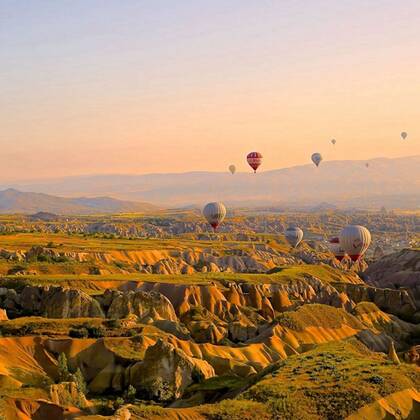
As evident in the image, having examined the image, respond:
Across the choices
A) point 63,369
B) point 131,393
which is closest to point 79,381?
point 63,369

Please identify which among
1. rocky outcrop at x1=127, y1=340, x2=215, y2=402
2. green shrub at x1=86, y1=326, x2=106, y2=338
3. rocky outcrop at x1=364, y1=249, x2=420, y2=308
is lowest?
rocky outcrop at x1=364, y1=249, x2=420, y2=308

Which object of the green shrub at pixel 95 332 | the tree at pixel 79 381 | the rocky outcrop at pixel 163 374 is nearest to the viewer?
the tree at pixel 79 381

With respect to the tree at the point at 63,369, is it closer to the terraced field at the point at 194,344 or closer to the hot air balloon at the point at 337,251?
the terraced field at the point at 194,344

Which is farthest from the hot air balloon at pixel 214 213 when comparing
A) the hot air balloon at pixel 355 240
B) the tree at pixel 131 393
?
the tree at pixel 131 393

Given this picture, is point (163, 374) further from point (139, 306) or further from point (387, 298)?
point (387, 298)

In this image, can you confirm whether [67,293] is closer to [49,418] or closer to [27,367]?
[27,367]

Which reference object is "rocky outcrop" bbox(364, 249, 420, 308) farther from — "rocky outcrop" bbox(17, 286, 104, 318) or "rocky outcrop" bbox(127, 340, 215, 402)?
"rocky outcrop" bbox(127, 340, 215, 402)

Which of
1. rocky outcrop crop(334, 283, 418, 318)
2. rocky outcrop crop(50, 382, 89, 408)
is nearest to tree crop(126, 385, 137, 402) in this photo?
rocky outcrop crop(50, 382, 89, 408)

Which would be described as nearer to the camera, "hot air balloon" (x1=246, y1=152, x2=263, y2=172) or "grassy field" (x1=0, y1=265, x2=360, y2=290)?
"grassy field" (x1=0, y1=265, x2=360, y2=290)
